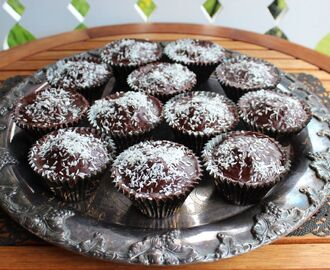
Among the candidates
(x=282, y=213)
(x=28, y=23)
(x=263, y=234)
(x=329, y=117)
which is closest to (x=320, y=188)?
(x=282, y=213)

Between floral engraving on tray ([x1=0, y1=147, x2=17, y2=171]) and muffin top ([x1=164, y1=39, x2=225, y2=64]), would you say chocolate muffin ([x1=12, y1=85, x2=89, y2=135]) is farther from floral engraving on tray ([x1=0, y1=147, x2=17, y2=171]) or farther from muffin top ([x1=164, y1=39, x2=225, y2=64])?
muffin top ([x1=164, y1=39, x2=225, y2=64])

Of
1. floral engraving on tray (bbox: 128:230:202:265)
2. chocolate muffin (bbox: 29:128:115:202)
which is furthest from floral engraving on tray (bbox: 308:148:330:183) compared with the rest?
chocolate muffin (bbox: 29:128:115:202)

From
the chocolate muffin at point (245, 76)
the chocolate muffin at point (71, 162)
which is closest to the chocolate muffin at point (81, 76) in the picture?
the chocolate muffin at point (71, 162)

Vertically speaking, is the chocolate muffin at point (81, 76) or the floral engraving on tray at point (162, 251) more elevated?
the chocolate muffin at point (81, 76)

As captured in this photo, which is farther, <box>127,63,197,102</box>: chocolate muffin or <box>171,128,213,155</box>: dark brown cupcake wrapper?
<box>127,63,197,102</box>: chocolate muffin

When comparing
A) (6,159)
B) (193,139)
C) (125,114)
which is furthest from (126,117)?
(6,159)

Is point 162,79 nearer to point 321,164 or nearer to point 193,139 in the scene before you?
point 193,139

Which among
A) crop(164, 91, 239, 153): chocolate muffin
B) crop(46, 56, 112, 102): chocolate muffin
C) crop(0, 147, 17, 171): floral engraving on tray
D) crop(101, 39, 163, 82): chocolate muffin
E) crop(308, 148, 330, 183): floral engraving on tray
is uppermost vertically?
crop(0, 147, 17, 171): floral engraving on tray

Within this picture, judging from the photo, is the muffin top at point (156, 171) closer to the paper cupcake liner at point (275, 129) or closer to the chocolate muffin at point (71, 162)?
the chocolate muffin at point (71, 162)
